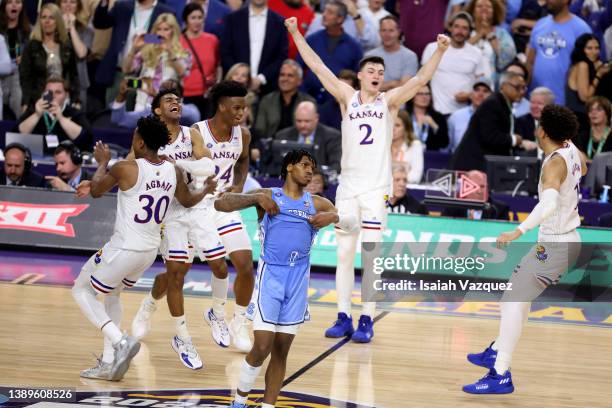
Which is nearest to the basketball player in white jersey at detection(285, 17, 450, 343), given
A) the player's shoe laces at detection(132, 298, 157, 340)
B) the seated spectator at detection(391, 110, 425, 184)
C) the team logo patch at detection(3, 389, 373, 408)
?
the player's shoe laces at detection(132, 298, 157, 340)

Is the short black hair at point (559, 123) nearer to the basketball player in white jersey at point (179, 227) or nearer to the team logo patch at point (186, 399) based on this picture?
the team logo patch at point (186, 399)

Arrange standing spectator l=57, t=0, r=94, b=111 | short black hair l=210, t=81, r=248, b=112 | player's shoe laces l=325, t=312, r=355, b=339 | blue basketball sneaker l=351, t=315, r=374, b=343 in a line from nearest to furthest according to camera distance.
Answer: short black hair l=210, t=81, r=248, b=112
blue basketball sneaker l=351, t=315, r=374, b=343
player's shoe laces l=325, t=312, r=355, b=339
standing spectator l=57, t=0, r=94, b=111

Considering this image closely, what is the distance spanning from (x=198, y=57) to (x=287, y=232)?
8.61 m

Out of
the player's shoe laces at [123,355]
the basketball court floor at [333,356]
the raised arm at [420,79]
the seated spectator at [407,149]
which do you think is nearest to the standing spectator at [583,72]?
the seated spectator at [407,149]

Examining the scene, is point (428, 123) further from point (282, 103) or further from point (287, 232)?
point (287, 232)

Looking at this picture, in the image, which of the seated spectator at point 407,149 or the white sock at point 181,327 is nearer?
the white sock at point 181,327

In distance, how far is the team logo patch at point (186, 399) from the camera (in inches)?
298

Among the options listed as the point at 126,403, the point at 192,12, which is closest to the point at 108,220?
the point at 192,12

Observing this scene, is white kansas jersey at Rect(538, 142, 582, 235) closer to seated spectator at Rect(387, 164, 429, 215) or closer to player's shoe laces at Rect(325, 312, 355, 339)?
player's shoe laces at Rect(325, 312, 355, 339)

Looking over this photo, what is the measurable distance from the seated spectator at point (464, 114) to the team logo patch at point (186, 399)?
7.52 meters

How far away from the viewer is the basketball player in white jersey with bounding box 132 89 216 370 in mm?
8805

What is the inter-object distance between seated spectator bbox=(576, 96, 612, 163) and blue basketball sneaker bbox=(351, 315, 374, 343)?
5.20m

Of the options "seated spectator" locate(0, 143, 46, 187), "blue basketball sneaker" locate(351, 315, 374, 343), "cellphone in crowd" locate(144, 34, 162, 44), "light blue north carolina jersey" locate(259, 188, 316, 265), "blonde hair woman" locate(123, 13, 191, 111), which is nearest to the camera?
"light blue north carolina jersey" locate(259, 188, 316, 265)

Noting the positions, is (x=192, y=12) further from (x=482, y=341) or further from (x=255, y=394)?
(x=255, y=394)
